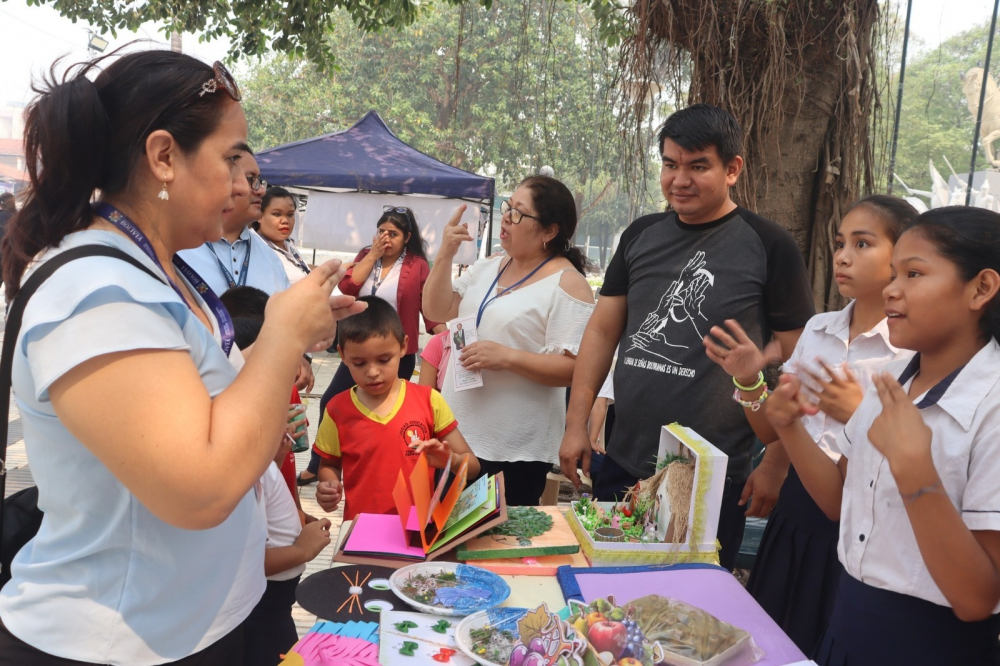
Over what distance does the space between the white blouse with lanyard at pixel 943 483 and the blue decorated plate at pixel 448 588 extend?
2.52 ft

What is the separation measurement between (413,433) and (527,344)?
27.3 inches

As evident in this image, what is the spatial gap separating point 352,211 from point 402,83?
1831cm

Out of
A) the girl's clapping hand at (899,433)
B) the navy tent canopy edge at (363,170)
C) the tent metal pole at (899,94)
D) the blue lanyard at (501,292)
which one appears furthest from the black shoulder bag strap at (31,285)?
the navy tent canopy edge at (363,170)

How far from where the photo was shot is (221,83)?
1.17 m

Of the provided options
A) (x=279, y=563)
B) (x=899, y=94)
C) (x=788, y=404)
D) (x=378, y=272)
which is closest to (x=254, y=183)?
(x=279, y=563)

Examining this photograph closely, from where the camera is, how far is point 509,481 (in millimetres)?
3049

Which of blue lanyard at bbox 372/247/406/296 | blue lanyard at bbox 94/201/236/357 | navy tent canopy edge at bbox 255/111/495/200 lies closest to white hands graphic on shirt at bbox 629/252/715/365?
blue lanyard at bbox 94/201/236/357

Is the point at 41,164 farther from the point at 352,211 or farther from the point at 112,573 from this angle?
the point at 352,211

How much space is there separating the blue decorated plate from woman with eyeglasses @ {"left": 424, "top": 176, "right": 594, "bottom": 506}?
120 cm

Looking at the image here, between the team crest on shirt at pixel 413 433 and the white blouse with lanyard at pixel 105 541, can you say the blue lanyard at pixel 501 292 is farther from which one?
the white blouse with lanyard at pixel 105 541

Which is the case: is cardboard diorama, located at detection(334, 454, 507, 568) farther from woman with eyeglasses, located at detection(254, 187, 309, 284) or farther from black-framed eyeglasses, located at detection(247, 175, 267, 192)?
woman with eyeglasses, located at detection(254, 187, 309, 284)

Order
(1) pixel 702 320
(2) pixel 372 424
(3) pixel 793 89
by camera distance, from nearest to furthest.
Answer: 1. (1) pixel 702 320
2. (2) pixel 372 424
3. (3) pixel 793 89

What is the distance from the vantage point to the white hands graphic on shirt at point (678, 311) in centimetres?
239

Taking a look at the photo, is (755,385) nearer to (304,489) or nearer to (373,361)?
(373,361)
